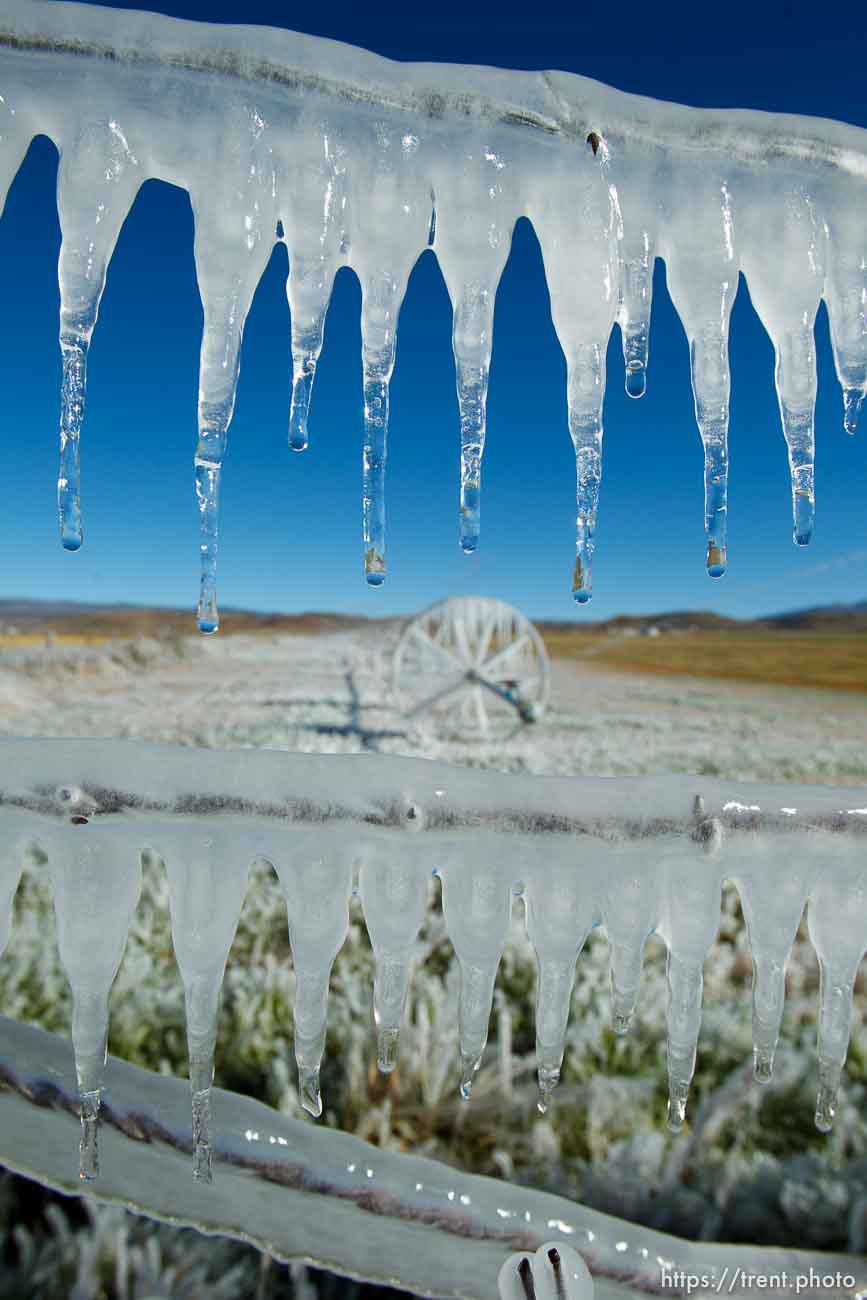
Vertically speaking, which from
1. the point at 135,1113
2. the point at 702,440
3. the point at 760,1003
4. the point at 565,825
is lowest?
the point at 135,1113

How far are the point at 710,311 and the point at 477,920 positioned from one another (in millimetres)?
736

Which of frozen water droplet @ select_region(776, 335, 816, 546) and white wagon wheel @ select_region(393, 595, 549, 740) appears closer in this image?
frozen water droplet @ select_region(776, 335, 816, 546)

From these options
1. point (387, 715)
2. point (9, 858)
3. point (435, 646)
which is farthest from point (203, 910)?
point (387, 715)

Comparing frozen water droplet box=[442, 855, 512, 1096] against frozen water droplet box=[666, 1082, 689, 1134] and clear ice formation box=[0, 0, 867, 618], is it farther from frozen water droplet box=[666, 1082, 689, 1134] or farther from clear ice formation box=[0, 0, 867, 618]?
clear ice formation box=[0, 0, 867, 618]

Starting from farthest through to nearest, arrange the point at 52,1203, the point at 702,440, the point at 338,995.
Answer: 1. the point at 338,995
2. the point at 52,1203
3. the point at 702,440

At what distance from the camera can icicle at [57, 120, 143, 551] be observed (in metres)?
0.84

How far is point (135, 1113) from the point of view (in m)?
1.10

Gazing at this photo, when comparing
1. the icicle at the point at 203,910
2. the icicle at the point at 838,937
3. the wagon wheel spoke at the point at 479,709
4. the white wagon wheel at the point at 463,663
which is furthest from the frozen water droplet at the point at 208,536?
the wagon wheel spoke at the point at 479,709

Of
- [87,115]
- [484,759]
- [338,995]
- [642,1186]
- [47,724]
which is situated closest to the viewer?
[87,115]

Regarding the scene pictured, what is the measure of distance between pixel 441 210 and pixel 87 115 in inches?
14.3

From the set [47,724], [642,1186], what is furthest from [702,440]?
[47,724]

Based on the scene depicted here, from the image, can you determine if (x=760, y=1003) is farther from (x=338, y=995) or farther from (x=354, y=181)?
(x=338, y=995)

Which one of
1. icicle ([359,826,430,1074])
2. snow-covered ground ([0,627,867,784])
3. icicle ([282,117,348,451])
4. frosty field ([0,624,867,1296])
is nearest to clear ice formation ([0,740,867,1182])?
icicle ([359,826,430,1074])

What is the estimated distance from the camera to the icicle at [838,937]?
Result: 0.92 metres
